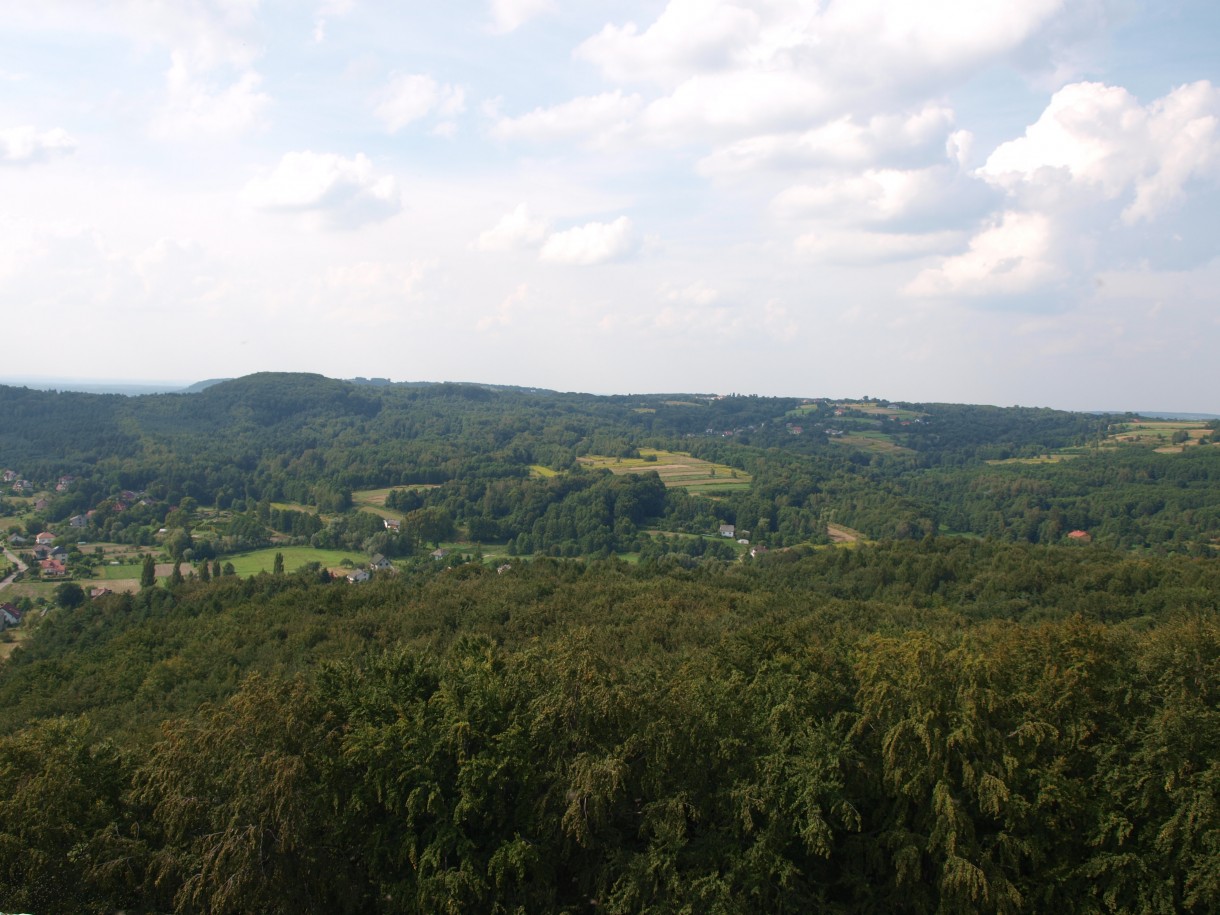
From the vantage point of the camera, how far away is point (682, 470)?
117875 mm

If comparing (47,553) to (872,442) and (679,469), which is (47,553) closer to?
(679,469)

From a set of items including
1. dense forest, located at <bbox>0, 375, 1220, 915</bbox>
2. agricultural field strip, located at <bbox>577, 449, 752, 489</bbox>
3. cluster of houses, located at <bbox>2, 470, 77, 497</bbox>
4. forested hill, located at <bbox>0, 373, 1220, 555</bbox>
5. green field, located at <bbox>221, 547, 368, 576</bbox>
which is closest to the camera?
dense forest, located at <bbox>0, 375, 1220, 915</bbox>

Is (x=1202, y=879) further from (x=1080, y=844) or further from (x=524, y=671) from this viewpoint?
(x=524, y=671)

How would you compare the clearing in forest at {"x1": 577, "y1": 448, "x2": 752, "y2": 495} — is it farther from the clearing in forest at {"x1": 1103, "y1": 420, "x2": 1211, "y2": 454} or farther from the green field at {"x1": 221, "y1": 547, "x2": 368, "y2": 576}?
the clearing in forest at {"x1": 1103, "y1": 420, "x2": 1211, "y2": 454}

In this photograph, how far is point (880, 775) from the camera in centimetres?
1391

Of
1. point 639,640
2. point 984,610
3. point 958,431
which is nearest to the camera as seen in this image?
point 639,640

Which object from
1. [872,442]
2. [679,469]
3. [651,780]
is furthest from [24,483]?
[872,442]

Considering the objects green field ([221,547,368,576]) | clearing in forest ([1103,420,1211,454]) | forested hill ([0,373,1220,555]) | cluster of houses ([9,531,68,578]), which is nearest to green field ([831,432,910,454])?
forested hill ([0,373,1220,555])

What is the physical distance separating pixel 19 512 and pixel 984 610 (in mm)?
100121

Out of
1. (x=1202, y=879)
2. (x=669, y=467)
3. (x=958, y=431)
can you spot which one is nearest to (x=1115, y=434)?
(x=958, y=431)

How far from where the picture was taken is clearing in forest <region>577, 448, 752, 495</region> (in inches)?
4242

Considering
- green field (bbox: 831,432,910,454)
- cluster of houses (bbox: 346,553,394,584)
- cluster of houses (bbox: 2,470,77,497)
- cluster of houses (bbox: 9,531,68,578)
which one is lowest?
cluster of houses (bbox: 346,553,394,584)

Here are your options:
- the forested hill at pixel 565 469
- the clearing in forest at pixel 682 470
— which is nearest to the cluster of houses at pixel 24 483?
the forested hill at pixel 565 469

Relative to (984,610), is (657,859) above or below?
above
